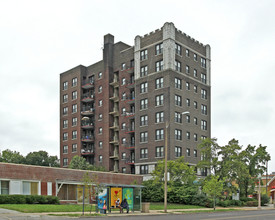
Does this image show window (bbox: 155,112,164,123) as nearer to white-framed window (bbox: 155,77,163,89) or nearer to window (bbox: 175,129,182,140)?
window (bbox: 175,129,182,140)

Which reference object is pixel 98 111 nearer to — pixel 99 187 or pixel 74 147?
pixel 74 147

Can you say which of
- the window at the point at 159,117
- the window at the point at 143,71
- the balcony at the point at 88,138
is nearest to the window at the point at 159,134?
the window at the point at 159,117

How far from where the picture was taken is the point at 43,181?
46.9 meters

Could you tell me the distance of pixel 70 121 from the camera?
86.5m

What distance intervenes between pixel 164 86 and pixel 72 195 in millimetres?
26117

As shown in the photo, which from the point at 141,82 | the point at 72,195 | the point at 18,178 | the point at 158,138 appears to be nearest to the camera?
the point at 18,178

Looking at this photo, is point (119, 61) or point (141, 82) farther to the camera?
point (119, 61)

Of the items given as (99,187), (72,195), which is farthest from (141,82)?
(99,187)

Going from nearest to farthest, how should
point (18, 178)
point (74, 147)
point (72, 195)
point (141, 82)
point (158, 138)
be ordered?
point (18, 178)
point (72, 195)
point (158, 138)
point (141, 82)
point (74, 147)

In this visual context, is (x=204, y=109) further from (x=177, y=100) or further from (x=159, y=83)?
(x=159, y=83)

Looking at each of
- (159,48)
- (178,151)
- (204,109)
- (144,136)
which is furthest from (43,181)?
(204,109)

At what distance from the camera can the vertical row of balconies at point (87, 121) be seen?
81875mm

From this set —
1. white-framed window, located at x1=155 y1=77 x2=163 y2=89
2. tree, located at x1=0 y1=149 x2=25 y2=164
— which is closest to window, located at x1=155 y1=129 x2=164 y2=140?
white-framed window, located at x1=155 y1=77 x2=163 y2=89

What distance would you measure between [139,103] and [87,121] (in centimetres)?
1785
